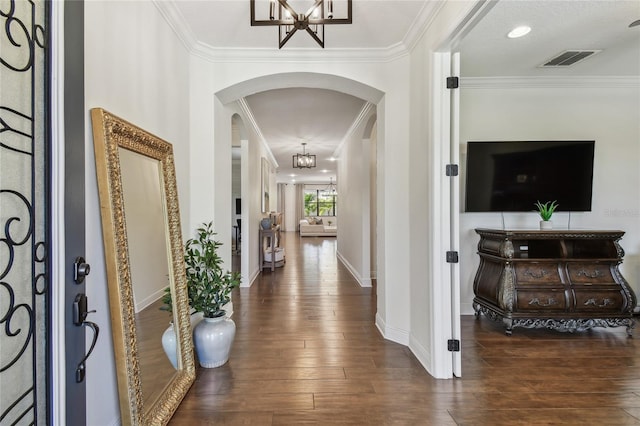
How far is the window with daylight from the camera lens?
16125mm

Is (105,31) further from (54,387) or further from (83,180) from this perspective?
(54,387)

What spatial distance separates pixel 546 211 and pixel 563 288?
80 centimetres

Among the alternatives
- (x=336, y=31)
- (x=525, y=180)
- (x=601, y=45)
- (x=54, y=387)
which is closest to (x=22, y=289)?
(x=54, y=387)

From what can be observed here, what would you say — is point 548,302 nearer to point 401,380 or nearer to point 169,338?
point 401,380

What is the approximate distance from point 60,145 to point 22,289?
525 millimetres

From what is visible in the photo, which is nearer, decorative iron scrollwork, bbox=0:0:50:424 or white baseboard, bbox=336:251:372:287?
decorative iron scrollwork, bbox=0:0:50:424

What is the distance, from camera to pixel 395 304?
2.94 meters

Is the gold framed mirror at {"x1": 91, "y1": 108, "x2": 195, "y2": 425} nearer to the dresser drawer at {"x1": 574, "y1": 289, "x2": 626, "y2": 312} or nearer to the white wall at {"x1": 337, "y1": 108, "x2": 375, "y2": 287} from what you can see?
the white wall at {"x1": 337, "y1": 108, "x2": 375, "y2": 287}

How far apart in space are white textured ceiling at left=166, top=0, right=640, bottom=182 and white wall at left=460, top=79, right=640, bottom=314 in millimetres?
237

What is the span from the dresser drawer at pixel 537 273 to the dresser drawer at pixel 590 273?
15 cm

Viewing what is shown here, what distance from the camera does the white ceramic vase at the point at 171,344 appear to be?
2.05 metres

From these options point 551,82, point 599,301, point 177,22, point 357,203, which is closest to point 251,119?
point 357,203

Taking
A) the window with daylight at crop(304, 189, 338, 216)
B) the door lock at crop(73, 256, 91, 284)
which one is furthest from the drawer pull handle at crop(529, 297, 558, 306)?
the window with daylight at crop(304, 189, 338, 216)

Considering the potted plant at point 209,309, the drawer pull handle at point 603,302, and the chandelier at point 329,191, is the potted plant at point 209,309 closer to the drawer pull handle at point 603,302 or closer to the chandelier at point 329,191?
the drawer pull handle at point 603,302
